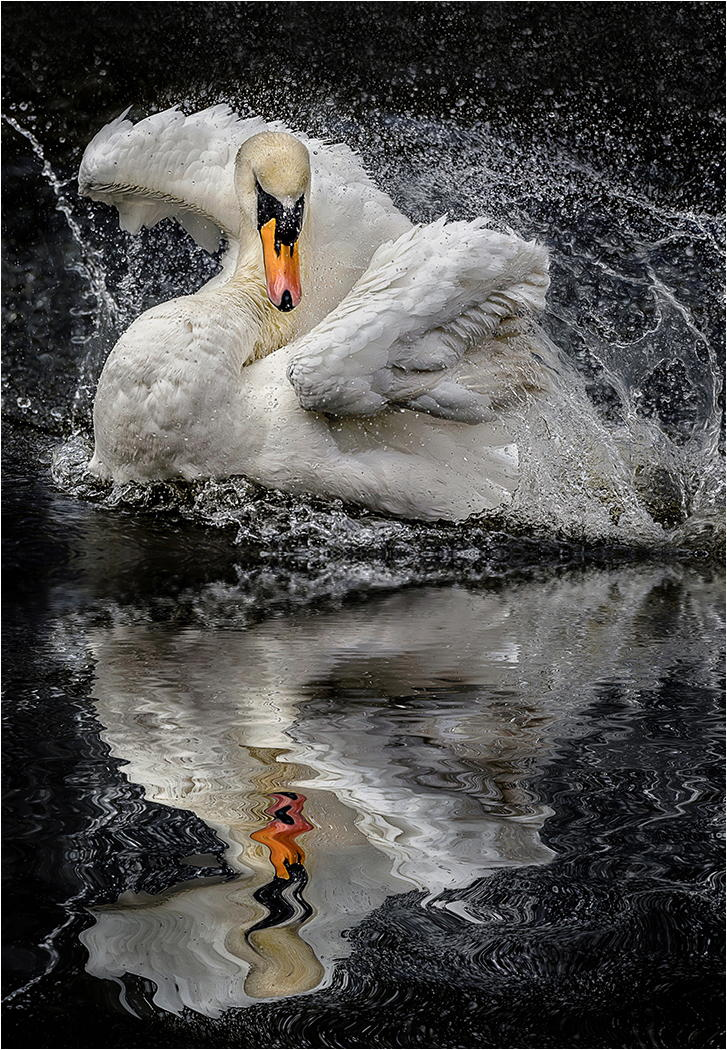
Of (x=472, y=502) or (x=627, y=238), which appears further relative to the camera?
(x=627, y=238)

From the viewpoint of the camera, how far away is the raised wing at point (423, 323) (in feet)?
13.4

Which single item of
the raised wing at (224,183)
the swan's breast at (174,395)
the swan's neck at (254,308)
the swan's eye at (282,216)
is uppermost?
the raised wing at (224,183)

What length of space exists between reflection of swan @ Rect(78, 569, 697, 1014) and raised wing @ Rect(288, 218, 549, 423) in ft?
2.48

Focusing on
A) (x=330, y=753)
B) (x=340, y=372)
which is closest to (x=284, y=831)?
(x=330, y=753)

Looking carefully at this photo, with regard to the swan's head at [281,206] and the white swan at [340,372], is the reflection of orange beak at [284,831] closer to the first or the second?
the white swan at [340,372]

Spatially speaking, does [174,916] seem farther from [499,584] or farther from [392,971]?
[499,584]

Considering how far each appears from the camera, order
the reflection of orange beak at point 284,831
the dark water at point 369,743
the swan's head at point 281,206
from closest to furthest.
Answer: the dark water at point 369,743 < the reflection of orange beak at point 284,831 < the swan's head at point 281,206

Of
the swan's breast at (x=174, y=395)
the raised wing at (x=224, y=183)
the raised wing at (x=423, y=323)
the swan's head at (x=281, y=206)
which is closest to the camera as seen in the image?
the raised wing at (x=423, y=323)

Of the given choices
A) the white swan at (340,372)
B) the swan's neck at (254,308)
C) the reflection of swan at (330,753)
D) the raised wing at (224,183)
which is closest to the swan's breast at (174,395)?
the white swan at (340,372)

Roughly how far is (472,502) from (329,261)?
1.14 metres

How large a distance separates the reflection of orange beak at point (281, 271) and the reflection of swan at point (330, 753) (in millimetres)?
1299

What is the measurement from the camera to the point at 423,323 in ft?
13.5

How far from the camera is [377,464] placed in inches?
177

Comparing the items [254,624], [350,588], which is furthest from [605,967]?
[350,588]
